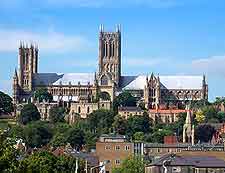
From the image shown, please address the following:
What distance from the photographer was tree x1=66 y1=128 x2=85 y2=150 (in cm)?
17425

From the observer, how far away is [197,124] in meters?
194

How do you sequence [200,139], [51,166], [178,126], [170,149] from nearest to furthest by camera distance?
[51,166] → [170,149] → [200,139] → [178,126]

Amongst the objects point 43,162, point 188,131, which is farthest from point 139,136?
point 43,162

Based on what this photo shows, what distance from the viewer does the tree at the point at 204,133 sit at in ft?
607

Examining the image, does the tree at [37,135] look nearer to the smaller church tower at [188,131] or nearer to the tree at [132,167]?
the smaller church tower at [188,131]

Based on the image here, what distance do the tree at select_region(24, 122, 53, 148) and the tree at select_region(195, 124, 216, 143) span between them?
22.0 m

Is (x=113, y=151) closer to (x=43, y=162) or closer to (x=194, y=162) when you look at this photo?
(x=194, y=162)

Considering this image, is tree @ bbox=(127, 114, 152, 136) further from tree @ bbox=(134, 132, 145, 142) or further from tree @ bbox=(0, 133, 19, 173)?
tree @ bbox=(0, 133, 19, 173)

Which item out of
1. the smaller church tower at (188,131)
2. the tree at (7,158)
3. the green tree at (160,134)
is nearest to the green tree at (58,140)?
the green tree at (160,134)

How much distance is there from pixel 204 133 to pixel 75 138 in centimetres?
2187

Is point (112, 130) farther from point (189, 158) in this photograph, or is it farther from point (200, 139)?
point (189, 158)

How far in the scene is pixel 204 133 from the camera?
18638 centimetres

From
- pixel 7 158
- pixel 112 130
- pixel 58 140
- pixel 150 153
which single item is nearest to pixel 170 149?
pixel 150 153

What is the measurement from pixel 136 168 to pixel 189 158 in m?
5.34
